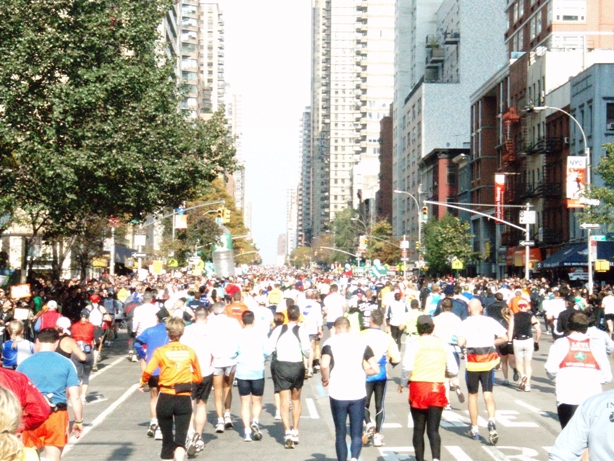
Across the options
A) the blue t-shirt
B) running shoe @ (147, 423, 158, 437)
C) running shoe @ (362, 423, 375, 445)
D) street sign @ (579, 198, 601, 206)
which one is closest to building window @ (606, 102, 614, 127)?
street sign @ (579, 198, 601, 206)

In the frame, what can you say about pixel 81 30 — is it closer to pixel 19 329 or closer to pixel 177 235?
pixel 19 329

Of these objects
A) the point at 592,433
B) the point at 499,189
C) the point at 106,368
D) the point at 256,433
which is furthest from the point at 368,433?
the point at 499,189

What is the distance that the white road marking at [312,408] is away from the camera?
1545 centimetres

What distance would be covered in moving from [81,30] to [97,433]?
545 inches

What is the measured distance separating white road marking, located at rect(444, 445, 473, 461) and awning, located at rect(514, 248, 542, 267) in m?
50.6

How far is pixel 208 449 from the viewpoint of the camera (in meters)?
12.4

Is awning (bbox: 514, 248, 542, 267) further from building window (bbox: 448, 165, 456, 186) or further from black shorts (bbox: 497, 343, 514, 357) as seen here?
black shorts (bbox: 497, 343, 514, 357)

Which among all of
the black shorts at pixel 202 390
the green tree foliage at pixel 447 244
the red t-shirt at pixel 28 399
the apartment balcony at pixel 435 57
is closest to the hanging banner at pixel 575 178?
the black shorts at pixel 202 390

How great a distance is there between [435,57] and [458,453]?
110 metres

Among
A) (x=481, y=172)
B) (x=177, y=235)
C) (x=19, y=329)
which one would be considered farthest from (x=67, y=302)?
(x=481, y=172)

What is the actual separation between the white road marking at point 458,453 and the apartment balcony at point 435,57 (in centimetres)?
10894

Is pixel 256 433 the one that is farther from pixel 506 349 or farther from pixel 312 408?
pixel 506 349

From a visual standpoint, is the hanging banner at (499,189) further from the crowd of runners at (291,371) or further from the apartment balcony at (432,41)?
the crowd of runners at (291,371)

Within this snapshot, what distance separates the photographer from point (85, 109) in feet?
82.5
